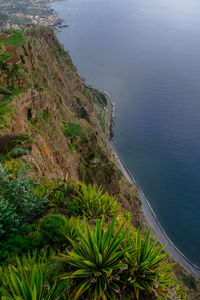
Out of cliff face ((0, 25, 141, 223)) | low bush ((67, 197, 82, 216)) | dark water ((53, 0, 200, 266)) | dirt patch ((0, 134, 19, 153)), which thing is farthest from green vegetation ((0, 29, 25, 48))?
dark water ((53, 0, 200, 266))

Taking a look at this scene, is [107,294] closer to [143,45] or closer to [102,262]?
[102,262]

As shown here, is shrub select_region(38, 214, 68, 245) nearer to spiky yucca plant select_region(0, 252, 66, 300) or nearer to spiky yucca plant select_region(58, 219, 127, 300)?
spiky yucca plant select_region(58, 219, 127, 300)

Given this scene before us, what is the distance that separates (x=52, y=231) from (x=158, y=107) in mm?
92912

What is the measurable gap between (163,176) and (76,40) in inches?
5166

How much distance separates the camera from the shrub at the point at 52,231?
6.30m

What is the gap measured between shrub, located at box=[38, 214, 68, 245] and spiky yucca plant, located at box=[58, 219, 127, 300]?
0.97 meters

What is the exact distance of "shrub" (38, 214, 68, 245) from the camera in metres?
6.30

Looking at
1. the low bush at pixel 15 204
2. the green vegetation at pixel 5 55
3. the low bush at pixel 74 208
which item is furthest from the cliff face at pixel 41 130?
the low bush at pixel 15 204

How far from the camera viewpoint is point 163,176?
64.1 meters

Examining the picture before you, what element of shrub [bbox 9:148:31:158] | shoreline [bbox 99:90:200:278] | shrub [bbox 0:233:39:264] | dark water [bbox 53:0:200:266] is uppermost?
shrub [bbox 9:148:31:158]

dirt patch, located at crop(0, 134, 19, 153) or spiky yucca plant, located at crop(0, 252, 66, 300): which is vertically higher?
spiky yucca plant, located at crop(0, 252, 66, 300)

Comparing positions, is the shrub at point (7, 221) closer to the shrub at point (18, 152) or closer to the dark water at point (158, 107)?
the shrub at point (18, 152)

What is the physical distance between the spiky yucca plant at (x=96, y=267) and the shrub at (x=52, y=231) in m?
0.97

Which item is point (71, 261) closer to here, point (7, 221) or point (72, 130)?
point (7, 221)
